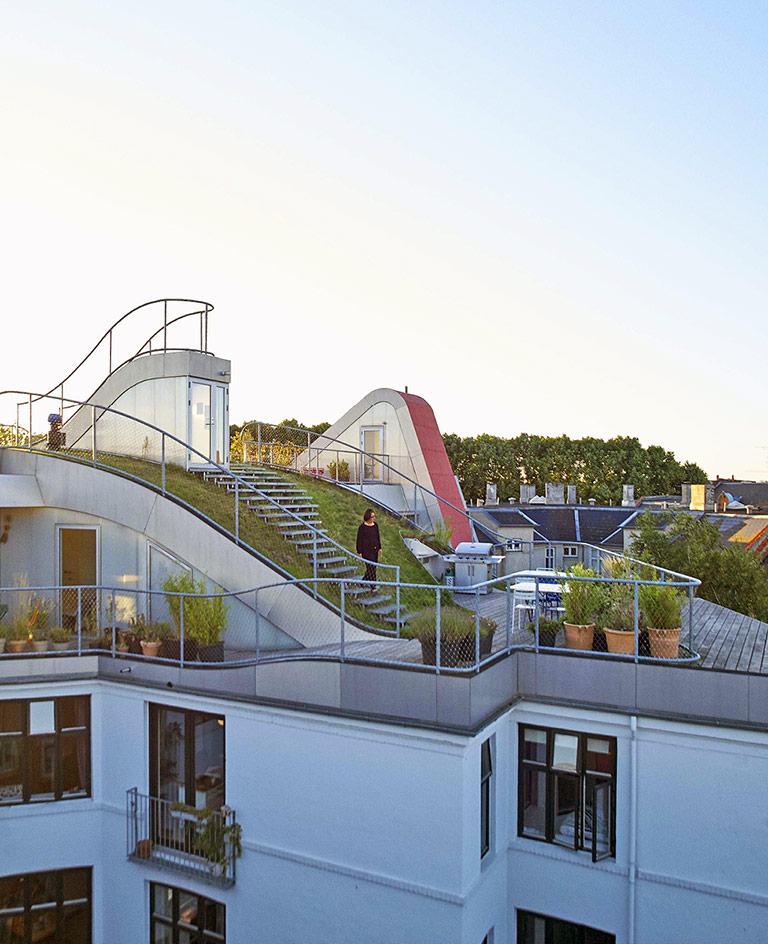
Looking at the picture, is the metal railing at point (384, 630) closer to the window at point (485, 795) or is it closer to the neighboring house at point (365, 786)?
the neighboring house at point (365, 786)

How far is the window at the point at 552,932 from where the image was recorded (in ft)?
33.1

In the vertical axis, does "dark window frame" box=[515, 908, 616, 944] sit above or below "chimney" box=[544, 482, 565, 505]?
below

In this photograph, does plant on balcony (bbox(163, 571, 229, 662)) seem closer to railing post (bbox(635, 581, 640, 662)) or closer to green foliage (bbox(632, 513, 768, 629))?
railing post (bbox(635, 581, 640, 662))

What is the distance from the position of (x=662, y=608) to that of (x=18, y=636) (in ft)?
33.9

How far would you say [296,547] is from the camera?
608 inches

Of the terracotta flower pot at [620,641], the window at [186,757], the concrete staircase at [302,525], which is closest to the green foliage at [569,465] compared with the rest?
the concrete staircase at [302,525]

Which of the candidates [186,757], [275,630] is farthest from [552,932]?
[275,630]

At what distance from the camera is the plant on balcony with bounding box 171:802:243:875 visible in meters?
10.8

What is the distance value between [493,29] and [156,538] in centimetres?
1109

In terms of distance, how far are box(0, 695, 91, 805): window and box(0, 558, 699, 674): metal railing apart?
949 mm

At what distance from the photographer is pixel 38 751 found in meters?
12.0

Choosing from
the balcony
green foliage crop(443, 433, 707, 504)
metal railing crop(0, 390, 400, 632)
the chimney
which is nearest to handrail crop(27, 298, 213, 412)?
metal railing crop(0, 390, 400, 632)

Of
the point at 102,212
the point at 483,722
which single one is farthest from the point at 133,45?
the point at 483,722

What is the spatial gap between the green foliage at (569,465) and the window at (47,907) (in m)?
72.4
